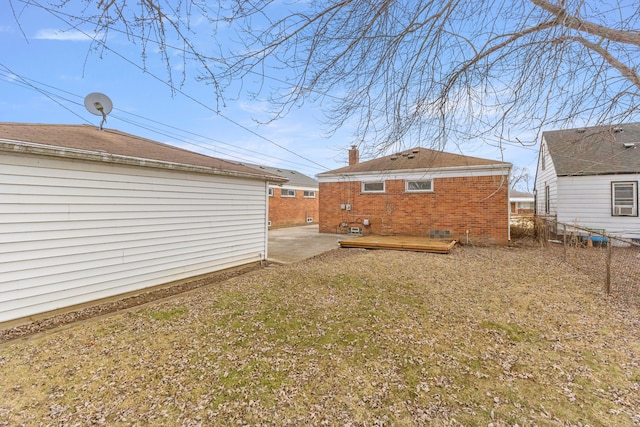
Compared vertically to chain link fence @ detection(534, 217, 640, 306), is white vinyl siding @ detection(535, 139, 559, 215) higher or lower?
higher

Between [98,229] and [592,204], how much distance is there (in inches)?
619

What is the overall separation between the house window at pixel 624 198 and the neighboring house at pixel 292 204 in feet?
49.6

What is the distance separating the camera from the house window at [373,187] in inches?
496

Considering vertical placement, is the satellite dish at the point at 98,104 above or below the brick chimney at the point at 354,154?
above

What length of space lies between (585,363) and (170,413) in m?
4.08

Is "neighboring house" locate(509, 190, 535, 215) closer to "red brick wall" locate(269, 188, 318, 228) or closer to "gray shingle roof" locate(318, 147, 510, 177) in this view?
"red brick wall" locate(269, 188, 318, 228)

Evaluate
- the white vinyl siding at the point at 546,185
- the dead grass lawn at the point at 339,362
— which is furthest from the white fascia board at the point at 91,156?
the white vinyl siding at the point at 546,185

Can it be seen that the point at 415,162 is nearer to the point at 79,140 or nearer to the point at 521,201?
the point at 79,140

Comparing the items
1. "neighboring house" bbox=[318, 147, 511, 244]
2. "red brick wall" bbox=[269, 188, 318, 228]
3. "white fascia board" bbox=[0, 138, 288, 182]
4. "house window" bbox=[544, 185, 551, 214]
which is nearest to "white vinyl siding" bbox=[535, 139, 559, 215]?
"house window" bbox=[544, 185, 551, 214]

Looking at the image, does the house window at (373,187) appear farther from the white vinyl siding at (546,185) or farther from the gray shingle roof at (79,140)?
the gray shingle roof at (79,140)

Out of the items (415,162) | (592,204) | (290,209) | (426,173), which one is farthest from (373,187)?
(290,209)

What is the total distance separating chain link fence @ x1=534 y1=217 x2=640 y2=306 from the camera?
5.23 metres

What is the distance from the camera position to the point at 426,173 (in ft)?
36.6

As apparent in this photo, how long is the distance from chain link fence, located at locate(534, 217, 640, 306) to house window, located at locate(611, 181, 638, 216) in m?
1.25
